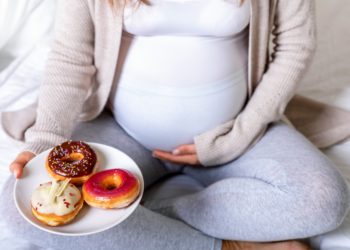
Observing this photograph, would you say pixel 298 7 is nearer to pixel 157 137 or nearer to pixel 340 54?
pixel 157 137

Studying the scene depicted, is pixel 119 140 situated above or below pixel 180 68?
below

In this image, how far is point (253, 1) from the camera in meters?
0.85

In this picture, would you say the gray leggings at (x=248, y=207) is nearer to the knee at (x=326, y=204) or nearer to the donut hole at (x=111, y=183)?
the knee at (x=326, y=204)

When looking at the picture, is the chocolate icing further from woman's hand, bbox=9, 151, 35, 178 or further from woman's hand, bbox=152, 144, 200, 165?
woman's hand, bbox=152, 144, 200, 165

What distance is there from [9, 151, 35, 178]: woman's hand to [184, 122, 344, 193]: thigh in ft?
1.15

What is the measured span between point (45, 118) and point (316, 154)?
482 millimetres

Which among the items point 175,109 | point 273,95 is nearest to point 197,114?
point 175,109

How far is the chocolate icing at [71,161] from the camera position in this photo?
2.33 ft

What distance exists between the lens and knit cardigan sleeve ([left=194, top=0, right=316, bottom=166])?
90cm

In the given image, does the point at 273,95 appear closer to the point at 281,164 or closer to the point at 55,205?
the point at 281,164

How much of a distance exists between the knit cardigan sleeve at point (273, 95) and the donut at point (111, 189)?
0.25 m

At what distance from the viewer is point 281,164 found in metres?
0.84

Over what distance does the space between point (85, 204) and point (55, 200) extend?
0.05m

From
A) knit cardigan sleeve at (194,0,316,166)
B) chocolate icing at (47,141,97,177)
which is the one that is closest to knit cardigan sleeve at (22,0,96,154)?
chocolate icing at (47,141,97,177)
